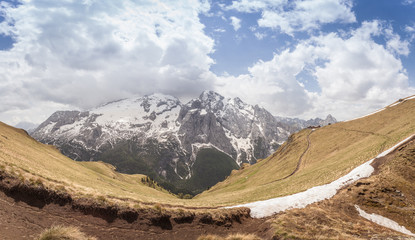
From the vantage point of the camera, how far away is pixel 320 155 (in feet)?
218

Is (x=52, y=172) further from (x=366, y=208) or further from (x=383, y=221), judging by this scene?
(x=383, y=221)

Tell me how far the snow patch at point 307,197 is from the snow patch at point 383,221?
4.36 meters

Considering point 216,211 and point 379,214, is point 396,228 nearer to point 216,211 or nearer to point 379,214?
point 379,214

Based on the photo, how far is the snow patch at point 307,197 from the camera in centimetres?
2506

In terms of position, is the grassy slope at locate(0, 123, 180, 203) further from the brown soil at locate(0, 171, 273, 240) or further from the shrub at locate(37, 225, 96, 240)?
the shrub at locate(37, 225, 96, 240)

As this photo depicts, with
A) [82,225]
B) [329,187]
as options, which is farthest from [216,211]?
[329,187]

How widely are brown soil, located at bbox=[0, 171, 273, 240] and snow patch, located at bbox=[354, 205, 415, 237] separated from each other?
42.2 feet

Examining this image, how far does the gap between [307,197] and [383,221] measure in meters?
7.98

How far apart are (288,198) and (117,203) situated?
71.8 ft

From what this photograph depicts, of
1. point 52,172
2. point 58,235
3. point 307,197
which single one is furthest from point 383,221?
point 52,172

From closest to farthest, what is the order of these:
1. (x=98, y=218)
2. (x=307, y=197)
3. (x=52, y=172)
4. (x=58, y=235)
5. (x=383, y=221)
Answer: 1. (x=58, y=235)
2. (x=98, y=218)
3. (x=383, y=221)
4. (x=307, y=197)
5. (x=52, y=172)

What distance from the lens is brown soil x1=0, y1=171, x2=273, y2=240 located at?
17.0m

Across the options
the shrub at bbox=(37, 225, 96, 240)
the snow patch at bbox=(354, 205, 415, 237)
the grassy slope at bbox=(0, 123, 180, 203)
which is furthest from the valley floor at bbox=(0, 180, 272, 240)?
the snow patch at bbox=(354, 205, 415, 237)

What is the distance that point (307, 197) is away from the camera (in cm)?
2806
